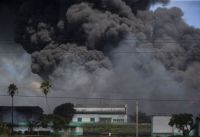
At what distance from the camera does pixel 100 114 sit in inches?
4434

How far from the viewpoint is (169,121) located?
82.4 meters

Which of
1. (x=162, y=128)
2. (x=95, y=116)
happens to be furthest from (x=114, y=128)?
(x=95, y=116)

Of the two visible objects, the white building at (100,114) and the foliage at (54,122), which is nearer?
the foliage at (54,122)

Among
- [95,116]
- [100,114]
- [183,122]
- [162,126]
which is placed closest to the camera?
[183,122]

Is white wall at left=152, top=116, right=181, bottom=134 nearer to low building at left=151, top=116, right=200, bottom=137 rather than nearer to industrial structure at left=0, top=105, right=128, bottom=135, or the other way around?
low building at left=151, top=116, right=200, bottom=137

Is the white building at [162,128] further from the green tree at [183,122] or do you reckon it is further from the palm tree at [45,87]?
the palm tree at [45,87]

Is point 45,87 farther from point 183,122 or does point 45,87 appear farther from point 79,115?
point 183,122

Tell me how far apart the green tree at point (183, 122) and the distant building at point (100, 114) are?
2774 centimetres

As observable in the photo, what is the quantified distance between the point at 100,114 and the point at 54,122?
111 feet

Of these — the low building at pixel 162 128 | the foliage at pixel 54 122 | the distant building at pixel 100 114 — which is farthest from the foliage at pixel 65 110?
the low building at pixel 162 128

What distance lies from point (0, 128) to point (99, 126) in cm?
4176

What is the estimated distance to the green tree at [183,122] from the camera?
255 ft

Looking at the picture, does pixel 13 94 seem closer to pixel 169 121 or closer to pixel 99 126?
pixel 99 126

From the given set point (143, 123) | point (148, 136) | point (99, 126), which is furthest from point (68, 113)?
point (148, 136)
